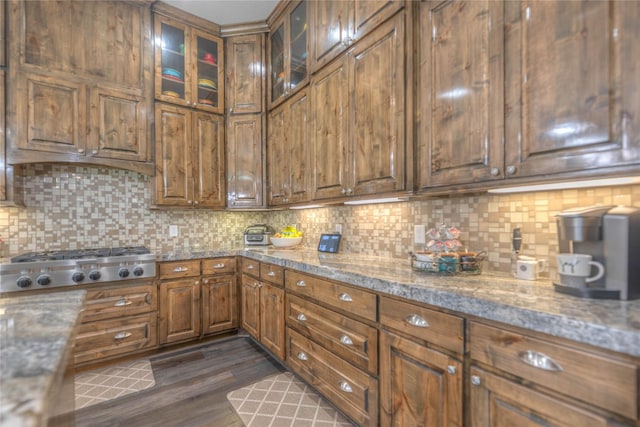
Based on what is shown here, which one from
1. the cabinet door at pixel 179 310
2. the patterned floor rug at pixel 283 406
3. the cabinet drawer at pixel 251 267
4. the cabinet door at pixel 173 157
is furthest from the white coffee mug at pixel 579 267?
the cabinet door at pixel 173 157

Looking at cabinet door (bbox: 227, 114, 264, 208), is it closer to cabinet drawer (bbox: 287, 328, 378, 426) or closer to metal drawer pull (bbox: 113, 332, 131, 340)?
metal drawer pull (bbox: 113, 332, 131, 340)

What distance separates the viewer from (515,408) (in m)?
0.99

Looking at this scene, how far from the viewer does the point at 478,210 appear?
168 cm

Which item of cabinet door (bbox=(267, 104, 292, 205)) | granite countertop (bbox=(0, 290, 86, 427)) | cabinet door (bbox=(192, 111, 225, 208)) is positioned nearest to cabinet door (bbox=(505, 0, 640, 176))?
granite countertop (bbox=(0, 290, 86, 427))

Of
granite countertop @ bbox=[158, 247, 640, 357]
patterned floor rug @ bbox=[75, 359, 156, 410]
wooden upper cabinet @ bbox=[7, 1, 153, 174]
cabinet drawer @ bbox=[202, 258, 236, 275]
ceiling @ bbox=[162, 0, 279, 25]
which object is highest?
ceiling @ bbox=[162, 0, 279, 25]

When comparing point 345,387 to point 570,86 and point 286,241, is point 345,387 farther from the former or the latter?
point 570,86

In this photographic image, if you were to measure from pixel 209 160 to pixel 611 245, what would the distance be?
10.3 ft

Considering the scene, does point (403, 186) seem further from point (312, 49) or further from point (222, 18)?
point (222, 18)

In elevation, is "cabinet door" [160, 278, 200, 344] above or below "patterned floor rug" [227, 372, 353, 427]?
above

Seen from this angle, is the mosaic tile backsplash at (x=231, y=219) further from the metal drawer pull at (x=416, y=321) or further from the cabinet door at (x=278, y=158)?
the metal drawer pull at (x=416, y=321)

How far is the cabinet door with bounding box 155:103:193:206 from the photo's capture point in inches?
114

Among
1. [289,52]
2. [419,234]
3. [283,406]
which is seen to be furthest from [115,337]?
[289,52]

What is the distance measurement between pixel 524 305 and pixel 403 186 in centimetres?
87

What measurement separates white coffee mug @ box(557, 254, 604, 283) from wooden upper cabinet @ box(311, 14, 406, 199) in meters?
0.82
